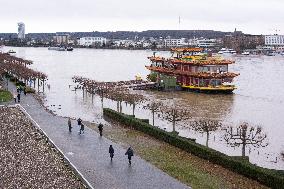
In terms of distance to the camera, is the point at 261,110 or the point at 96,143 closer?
the point at 96,143

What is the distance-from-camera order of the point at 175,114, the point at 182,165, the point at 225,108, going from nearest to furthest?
1. the point at 182,165
2. the point at 175,114
3. the point at 225,108

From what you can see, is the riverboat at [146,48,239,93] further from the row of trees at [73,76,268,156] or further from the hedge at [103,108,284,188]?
the hedge at [103,108,284,188]

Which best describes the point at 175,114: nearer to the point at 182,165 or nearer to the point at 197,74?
the point at 182,165

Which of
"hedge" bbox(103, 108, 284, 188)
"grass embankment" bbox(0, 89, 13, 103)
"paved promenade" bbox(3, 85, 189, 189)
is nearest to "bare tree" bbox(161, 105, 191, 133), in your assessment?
"hedge" bbox(103, 108, 284, 188)

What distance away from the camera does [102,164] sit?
1033 inches

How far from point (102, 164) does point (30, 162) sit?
3841 mm

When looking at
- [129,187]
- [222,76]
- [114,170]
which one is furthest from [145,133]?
[222,76]

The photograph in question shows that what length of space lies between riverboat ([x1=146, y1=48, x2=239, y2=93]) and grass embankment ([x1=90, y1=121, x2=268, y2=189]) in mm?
33695

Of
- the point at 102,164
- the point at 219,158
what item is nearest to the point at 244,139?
the point at 219,158

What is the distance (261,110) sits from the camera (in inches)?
2094

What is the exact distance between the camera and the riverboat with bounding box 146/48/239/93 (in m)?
67.2

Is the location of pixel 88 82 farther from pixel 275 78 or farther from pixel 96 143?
pixel 275 78

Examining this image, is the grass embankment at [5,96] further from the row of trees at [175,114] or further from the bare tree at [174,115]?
the bare tree at [174,115]

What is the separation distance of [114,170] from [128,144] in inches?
279
